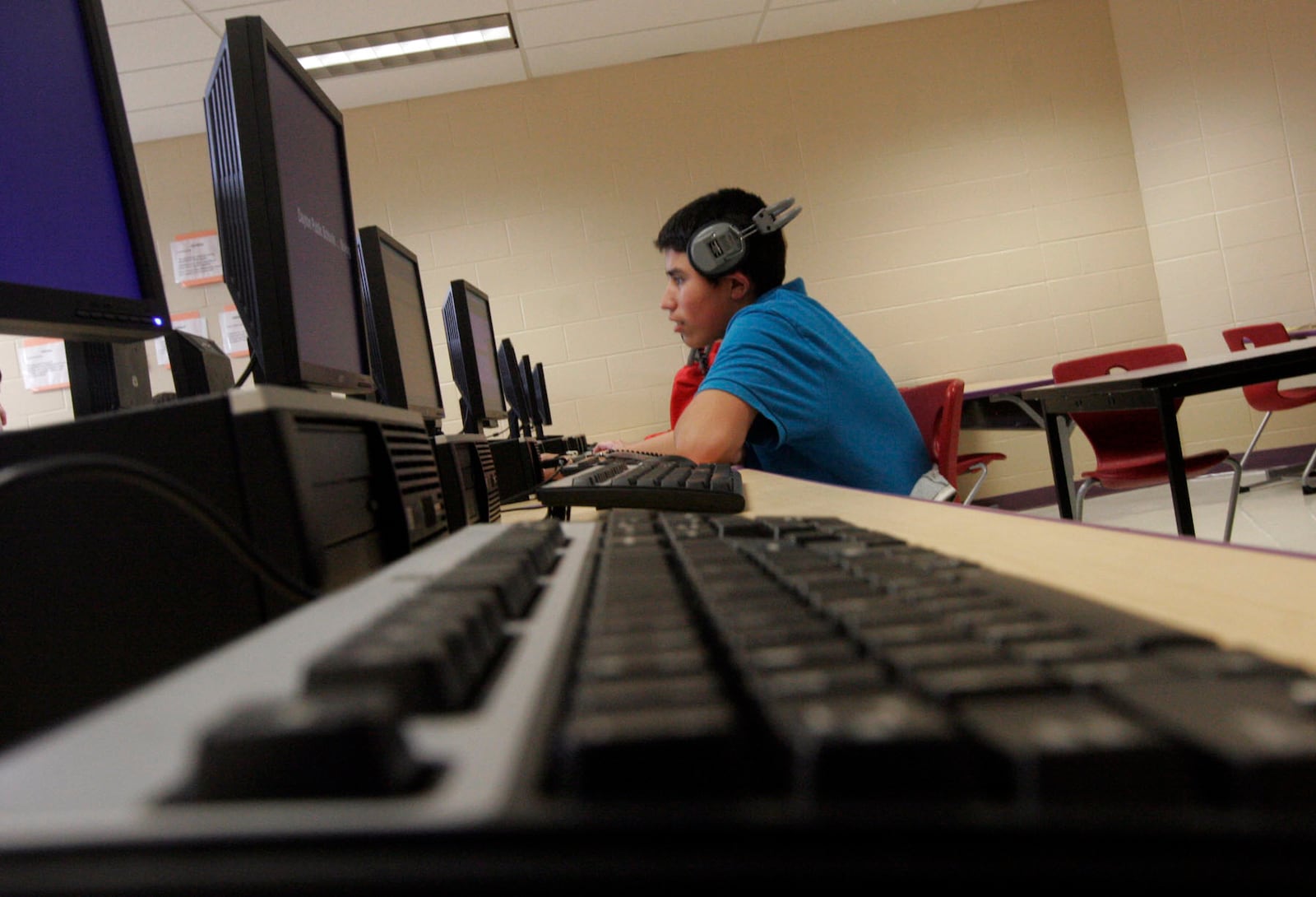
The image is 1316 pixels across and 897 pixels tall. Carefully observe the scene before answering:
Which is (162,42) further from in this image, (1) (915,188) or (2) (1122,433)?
(2) (1122,433)

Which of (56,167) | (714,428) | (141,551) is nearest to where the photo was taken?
(141,551)

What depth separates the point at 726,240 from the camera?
Result: 179cm

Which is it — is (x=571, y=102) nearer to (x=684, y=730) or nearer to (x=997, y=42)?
(x=997, y=42)

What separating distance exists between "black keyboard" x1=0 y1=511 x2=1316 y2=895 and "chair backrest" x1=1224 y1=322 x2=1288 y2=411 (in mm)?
4439

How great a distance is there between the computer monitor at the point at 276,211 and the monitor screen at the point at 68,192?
76 millimetres

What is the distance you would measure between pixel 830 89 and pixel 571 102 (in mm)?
1397

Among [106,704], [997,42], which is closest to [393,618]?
[106,704]

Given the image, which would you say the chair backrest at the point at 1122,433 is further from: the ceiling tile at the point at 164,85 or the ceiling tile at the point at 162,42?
the ceiling tile at the point at 164,85

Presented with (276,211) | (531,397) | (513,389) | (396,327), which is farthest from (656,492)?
(531,397)

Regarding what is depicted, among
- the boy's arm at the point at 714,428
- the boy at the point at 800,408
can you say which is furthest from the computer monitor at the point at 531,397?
the boy's arm at the point at 714,428

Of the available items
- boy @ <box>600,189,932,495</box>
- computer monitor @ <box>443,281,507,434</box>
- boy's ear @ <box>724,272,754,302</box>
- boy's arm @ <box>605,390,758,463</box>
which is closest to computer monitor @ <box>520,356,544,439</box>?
computer monitor @ <box>443,281,507,434</box>

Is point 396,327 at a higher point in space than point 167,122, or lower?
lower

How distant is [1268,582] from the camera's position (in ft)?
1.16

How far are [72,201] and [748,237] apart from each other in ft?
4.33
